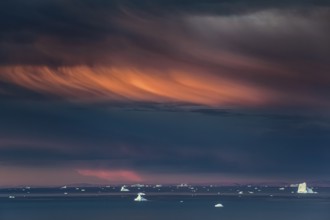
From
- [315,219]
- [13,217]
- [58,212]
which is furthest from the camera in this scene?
[58,212]

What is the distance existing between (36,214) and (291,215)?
58.4 meters

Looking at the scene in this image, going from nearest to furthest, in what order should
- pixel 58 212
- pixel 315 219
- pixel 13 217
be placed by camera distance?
pixel 315 219 → pixel 13 217 → pixel 58 212

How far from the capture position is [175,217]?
558ft

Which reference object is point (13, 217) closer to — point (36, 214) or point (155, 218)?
point (36, 214)

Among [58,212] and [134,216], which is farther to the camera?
[58,212]

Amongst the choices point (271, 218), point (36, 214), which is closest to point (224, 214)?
point (271, 218)

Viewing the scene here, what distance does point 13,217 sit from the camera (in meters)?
179

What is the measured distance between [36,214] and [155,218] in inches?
1308

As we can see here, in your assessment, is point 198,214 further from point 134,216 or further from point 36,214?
point 36,214

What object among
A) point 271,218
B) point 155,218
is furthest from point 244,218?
point 155,218

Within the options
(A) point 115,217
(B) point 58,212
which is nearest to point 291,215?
(A) point 115,217

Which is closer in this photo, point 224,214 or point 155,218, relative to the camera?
point 155,218

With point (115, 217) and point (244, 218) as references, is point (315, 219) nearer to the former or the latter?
point (244, 218)

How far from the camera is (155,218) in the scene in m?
167
